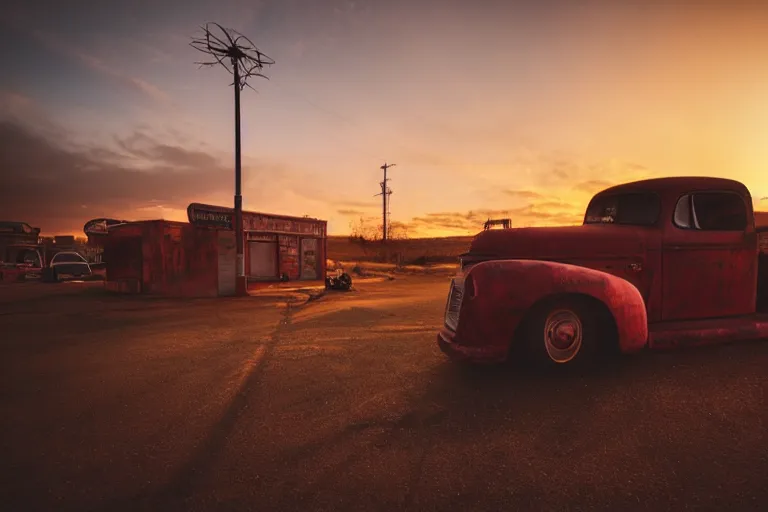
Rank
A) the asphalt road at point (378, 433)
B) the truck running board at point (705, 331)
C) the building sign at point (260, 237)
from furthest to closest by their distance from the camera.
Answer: the building sign at point (260, 237) < the truck running board at point (705, 331) < the asphalt road at point (378, 433)

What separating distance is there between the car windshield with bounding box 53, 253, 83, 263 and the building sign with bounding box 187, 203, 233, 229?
12.4 meters

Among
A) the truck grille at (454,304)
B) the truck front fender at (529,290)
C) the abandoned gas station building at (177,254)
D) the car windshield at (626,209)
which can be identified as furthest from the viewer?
the abandoned gas station building at (177,254)

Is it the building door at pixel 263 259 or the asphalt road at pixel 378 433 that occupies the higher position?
the building door at pixel 263 259

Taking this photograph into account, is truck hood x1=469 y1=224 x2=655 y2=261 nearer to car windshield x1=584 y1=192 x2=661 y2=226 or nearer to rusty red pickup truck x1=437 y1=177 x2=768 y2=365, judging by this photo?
rusty red pickup truck x1=437 y1=177 x2=768 y2=365

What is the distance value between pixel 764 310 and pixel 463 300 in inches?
167

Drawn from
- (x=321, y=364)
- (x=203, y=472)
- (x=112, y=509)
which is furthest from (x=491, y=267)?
(x=112, y=509)

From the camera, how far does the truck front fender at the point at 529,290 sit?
10.4ft

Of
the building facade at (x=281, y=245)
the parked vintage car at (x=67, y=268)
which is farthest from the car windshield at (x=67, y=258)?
the building facade at (x=281, y=245)

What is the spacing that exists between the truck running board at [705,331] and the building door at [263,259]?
58.1 ft

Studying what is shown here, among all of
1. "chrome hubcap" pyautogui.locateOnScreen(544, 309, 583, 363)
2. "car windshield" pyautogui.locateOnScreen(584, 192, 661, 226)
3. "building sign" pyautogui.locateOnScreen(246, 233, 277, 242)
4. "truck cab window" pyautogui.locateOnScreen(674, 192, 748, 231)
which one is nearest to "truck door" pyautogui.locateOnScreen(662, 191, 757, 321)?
"truck cab window" pyautogui.locateOnScreen(674, 192, 748, 231)

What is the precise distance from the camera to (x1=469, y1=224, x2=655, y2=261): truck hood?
144 inches

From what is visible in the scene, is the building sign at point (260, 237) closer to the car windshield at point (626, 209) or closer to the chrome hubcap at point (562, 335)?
the car windshield at point (626, 209)

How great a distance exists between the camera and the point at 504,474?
2014 millimetres

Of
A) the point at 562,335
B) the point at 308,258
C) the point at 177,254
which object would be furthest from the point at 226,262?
the point at 562,335
